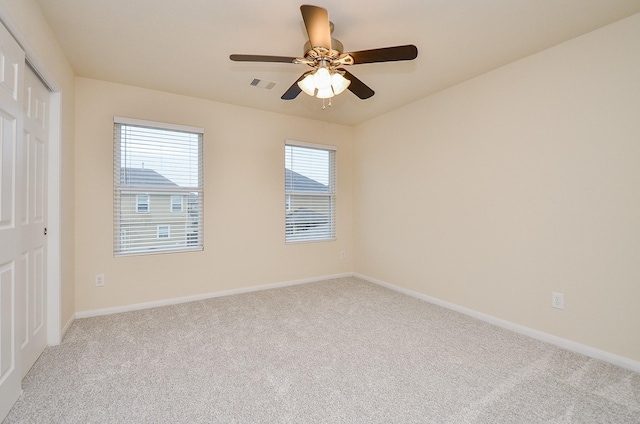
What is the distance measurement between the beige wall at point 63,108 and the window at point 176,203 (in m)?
0.91

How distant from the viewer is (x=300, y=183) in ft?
14.3

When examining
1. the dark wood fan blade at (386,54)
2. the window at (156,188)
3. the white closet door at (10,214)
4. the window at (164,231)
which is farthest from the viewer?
the window at (164,231)

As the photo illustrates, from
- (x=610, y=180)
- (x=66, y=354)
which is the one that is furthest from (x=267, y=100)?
(x=610, y=180)

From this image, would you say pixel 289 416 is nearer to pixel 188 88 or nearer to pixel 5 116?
pixel 5 116

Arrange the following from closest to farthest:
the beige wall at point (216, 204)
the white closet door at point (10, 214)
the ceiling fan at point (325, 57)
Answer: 1. the white closet door at point (10, 214)
2. the ceiling fan at point (325, 57)
3. the beige wall at point (216, 204)

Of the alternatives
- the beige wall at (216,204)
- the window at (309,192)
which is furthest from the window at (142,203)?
the window at (309,192)

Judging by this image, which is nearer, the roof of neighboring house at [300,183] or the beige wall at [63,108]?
the beige wall at [63,108]

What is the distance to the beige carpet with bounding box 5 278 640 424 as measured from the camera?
1.58m

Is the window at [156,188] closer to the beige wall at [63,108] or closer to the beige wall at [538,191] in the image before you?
the beige wall at [63,108]

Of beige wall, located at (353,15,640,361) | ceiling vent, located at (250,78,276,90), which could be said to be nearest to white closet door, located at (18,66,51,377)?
ceiling vent, located at (250,78,276,90)

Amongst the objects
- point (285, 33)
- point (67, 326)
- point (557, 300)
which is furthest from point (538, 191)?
point (67, 326)

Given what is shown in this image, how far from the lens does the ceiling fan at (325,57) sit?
1.70 meters

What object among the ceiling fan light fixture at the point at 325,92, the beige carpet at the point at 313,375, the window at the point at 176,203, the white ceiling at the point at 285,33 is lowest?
the beige carpet at the point at 313,375

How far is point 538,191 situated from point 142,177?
401 cm
